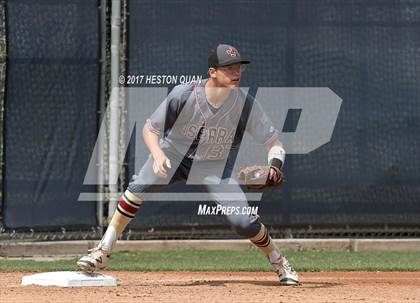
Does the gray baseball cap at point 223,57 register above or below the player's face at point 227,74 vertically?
above

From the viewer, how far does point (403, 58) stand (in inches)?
482

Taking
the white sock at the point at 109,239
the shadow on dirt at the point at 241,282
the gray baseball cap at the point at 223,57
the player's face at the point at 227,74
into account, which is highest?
the gray baseball cap at the point at 223,57

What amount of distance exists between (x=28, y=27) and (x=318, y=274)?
3.98m

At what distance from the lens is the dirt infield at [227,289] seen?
772 centimetres

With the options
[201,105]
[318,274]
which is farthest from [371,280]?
[201,105]

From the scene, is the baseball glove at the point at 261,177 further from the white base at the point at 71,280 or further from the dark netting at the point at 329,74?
the dark netting at the point at 329,74

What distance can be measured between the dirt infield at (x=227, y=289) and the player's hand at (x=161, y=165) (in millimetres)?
865

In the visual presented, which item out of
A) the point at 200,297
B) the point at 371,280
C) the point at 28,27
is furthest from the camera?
the point at 28,27

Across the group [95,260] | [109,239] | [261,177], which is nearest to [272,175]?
[261,177]

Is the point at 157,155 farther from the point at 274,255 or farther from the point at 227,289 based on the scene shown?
the point at 274,255

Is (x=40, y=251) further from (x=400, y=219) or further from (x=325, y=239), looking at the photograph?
(x=400, y=219)

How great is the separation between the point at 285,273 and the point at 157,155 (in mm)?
1432

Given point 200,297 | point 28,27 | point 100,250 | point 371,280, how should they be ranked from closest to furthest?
point 200,297
point 100,250
point 371,280
point 28,27

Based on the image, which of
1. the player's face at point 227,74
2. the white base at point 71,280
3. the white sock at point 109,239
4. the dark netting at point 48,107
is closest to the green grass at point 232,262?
the dark netting at point 48,107
